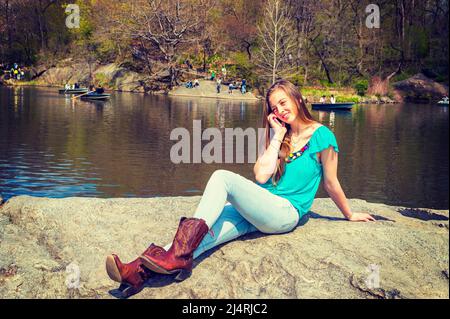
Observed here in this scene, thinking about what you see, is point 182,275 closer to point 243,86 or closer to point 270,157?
point 270,157

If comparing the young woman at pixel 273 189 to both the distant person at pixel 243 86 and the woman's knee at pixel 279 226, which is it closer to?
the woman's knee at pixel 279 226

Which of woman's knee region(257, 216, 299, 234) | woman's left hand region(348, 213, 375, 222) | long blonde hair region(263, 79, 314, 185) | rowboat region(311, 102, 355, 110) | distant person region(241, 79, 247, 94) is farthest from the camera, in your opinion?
distant person region(241, 79, 247, 94)

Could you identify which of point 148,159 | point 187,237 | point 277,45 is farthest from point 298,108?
point 277,45

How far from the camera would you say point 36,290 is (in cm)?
436

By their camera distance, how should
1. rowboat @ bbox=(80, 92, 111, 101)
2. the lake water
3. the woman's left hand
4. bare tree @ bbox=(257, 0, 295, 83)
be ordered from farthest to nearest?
bare tree @ bbox=(257, 0, 295, 83) < rowboat @ bbox=(80, 92, 111, 101) < the lake water < the woman's left hand

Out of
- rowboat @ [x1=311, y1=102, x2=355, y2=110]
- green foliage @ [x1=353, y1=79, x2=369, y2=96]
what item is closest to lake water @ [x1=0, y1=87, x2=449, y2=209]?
rowboat @ [x1=311, y1=102, x2=355, y2=110]

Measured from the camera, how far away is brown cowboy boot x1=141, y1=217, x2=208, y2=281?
12.5 ft

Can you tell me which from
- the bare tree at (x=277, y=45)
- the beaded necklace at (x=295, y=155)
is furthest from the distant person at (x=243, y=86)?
the beaded necklace at (x=295, y=155)

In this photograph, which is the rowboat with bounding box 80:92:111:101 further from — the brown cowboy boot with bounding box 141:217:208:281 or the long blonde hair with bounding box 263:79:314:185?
the brown cowboy boot with bounding box 141:217:208:281

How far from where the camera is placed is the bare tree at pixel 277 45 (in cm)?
4625

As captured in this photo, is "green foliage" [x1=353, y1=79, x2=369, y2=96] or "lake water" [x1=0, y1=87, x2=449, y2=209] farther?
"green foliage" [x1=353, y1=79, x2=369, y2=96]

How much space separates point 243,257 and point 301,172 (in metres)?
0.83

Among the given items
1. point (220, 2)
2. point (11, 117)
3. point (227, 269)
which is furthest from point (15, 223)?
point (220, 2)

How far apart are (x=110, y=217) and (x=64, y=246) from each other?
520 mm
